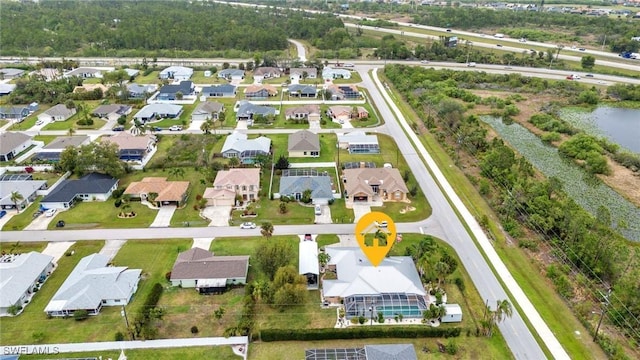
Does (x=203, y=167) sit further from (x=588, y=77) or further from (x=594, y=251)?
(x=588, y=77)

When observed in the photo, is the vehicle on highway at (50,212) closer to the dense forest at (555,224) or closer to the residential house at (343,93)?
the dense forest at (555,224)

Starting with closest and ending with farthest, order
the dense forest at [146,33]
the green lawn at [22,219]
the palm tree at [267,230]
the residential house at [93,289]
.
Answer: the residential house at [93,289] < the palm tree at [267,230] < the green lawn at [22,219] < the dense forest at [146,33]

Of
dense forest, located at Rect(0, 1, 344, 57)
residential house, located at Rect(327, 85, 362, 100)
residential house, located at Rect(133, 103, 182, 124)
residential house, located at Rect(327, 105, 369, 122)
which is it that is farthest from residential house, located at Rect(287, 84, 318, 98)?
dense forest, located at Rect(0, 1, 344, 57)

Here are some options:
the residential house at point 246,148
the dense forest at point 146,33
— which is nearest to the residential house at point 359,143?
the residential house at point 246,148

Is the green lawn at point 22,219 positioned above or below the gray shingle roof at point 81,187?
below

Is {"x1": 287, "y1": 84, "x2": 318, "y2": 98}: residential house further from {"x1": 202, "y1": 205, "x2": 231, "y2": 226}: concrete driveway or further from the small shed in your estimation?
the small shed

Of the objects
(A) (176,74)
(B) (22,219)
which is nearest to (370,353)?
(B) (22,219)
